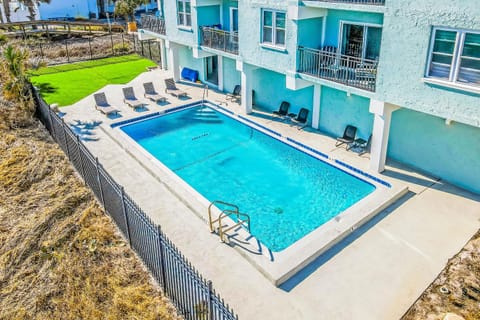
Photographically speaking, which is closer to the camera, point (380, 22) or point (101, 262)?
point (101, 262)

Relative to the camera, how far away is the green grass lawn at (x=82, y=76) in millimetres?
26844

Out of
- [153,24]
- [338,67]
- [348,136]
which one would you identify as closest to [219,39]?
[153,24]

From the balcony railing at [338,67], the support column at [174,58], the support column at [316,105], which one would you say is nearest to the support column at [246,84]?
the support column at [316,105]

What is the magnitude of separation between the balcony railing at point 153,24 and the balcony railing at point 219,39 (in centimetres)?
529

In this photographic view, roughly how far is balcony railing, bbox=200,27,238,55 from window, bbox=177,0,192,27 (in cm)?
161

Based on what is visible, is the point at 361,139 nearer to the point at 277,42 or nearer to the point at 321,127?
the point at 321,127

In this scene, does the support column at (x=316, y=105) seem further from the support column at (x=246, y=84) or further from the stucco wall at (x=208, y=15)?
the stucco wall at (x=208, y=15)

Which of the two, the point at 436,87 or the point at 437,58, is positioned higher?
the point at 437,58

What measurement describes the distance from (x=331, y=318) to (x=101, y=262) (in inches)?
257

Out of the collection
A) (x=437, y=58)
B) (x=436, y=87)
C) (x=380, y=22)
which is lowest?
(x=436, y=87)

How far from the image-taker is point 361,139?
1877 centimetres

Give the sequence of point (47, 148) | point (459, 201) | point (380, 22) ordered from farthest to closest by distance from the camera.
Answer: point (47, 148), point (380, 22), point (459, 201)

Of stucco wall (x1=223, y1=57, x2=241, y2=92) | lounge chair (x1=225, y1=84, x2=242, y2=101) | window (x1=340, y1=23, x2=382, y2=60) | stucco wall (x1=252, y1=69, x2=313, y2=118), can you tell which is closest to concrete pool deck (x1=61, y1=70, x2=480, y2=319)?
window (x1=340, y1=23, x2=382, y2=60)

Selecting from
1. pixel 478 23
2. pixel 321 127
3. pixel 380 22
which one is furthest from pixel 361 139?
pixel 478 23
